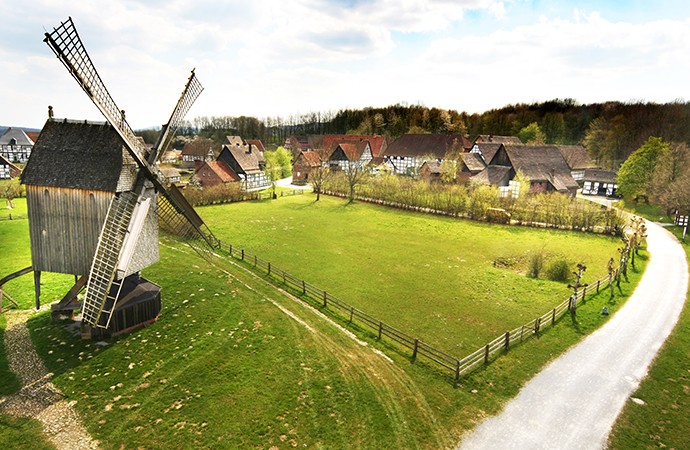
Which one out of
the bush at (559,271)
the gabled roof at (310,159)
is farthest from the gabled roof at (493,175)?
Result: the gabled roof at (310,159)

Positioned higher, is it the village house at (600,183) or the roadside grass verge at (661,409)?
the village house at (600,183)

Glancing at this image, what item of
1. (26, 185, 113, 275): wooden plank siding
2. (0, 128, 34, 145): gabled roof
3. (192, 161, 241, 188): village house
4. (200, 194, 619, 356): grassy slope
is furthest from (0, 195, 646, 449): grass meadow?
(0, 128, 34, 145): gabled roof

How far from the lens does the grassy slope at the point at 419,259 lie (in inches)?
695

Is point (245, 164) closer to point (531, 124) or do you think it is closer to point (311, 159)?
point (311, 159)

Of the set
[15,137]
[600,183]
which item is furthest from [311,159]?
[15,137]

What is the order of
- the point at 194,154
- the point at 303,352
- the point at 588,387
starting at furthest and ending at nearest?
the point at 194,154, the point at 303,352, the point at 588,387

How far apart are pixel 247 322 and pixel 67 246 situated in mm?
7481

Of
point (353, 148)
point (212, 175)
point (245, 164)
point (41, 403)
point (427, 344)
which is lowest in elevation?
point (41, 403)

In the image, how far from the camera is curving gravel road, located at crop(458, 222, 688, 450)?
10547mm

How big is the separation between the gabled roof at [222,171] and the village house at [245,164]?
1.41m

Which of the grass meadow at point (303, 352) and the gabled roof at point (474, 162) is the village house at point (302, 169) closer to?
the gabled roof at point (474, 162)

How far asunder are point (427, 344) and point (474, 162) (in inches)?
1740

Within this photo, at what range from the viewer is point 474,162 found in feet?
179

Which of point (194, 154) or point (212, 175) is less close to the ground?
point (194, 154)
